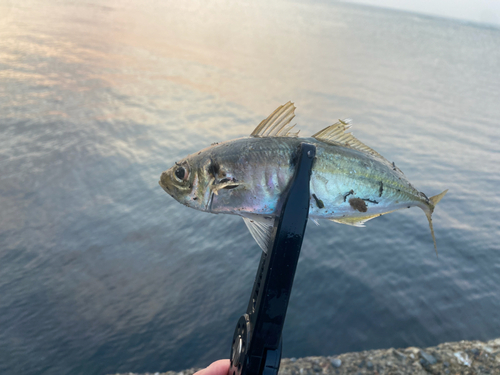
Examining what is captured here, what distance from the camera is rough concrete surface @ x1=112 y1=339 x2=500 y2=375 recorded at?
18.5ft

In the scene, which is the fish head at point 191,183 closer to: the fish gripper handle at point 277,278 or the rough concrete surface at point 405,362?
the fish gripper handle at point 277,278

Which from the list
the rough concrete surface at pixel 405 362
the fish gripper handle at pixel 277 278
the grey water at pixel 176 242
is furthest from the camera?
the grey water at pixel 176 242

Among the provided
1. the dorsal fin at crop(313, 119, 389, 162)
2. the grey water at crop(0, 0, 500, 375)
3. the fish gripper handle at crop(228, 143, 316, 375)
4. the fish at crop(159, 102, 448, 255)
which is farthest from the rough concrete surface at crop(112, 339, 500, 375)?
the dorsal fin at crop(313, 119, 389, 162)

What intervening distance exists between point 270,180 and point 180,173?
1.71ft

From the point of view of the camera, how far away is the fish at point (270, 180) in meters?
2.06

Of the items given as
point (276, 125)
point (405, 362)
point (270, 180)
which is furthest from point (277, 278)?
point (405, 362)

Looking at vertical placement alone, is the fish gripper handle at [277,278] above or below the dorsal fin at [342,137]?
below

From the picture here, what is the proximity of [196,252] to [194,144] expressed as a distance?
571 centimetres

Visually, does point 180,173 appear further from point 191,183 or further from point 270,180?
A: point 270,180

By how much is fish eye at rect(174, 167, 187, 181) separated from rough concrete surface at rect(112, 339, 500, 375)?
470 cm

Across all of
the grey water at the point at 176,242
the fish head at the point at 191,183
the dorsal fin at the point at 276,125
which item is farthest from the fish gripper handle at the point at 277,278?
the grey water at the point at 176,242

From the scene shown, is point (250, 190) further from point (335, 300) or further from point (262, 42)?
point (262, 42)

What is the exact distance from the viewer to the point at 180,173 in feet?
6.89

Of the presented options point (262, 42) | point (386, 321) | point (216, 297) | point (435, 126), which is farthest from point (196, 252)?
point (262, 42)
